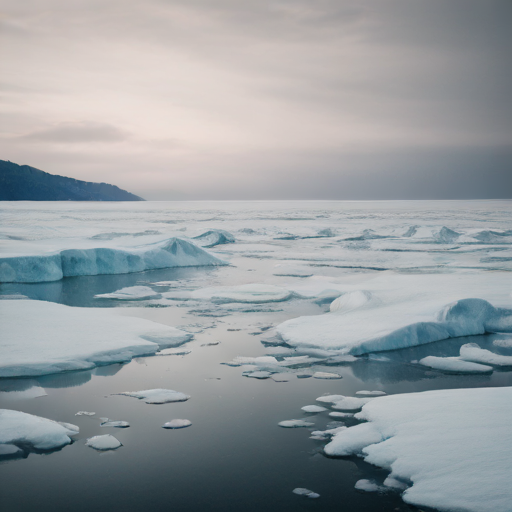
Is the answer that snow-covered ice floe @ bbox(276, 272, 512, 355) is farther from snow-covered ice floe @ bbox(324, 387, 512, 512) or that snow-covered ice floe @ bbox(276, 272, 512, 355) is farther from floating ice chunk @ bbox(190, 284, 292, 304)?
snow-covered ice floe @ bbox(324, 387, 512, 512)

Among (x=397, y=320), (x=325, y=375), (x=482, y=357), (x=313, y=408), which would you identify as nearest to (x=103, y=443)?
(x=313, y=408)

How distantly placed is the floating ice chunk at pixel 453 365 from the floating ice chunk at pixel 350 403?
1.23 m

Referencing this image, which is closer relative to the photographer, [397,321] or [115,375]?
[115,375]

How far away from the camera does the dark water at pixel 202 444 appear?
2.62 metres

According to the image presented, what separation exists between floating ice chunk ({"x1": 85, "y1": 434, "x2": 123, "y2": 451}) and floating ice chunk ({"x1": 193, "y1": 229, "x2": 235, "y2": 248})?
636 inches

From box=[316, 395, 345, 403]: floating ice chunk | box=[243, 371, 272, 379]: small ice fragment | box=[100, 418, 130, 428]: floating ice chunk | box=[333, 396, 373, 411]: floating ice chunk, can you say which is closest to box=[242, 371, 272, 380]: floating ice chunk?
→ box=[243, 371, 272, 379]: small ice fragment

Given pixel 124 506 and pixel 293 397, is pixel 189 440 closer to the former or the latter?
pixel 124 506

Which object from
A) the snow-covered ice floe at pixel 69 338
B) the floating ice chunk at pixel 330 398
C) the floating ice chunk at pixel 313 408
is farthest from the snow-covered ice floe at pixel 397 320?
the snow-covered ice floe at pixel 69 338

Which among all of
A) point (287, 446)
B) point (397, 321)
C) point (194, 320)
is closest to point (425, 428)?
point (287, 446)

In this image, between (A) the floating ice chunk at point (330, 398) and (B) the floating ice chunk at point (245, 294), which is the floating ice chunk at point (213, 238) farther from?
(A) the floating ice chunk at point (330, 398)

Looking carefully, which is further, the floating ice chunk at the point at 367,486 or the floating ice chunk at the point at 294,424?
the floating ice chunk at the point at 294,424

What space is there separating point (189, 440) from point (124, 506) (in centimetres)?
77

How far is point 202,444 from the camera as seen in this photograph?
10.6 ft

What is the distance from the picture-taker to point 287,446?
10.5 feet
